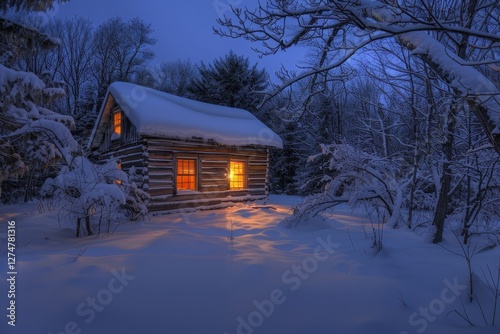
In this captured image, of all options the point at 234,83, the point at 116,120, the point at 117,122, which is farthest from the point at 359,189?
the point at 234,83

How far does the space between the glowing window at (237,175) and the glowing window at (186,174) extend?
1900mm

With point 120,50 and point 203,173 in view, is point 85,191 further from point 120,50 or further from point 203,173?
point 120,50

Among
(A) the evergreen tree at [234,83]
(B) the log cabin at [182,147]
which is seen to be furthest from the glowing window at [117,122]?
(A) the evergreen tree at [234,83]

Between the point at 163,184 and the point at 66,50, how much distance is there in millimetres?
21634

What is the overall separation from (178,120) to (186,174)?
2.25 meters

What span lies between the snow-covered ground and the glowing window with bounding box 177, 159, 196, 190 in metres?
6.55

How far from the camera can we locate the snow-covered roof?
33.1 ft

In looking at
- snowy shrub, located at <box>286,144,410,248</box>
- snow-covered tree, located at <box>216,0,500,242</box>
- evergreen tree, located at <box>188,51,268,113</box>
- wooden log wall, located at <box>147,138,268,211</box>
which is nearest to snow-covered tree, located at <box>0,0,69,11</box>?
wooden log wall, located at <box>147,138,268,211</box>

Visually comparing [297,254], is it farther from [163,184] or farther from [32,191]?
[32,191]

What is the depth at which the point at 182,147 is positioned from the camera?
1123 cm

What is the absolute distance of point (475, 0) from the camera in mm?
3877

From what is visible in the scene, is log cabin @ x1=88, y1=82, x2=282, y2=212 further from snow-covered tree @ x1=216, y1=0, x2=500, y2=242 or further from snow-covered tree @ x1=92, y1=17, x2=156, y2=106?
snow-covered tree @ x1=92, y1=17, x2=156, y2=106

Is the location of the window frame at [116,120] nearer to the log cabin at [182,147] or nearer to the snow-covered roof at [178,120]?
the log cabin at [182,147]

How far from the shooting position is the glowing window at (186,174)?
1154cm
